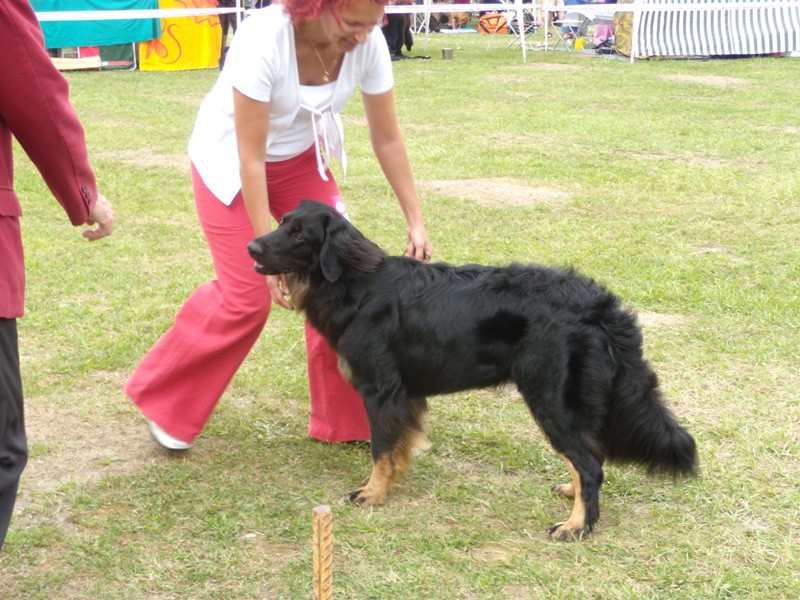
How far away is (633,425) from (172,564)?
175 cm

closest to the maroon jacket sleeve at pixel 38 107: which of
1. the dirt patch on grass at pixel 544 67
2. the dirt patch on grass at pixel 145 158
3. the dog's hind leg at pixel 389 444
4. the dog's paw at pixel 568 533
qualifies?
the dog's hind leg at pixel 389 444

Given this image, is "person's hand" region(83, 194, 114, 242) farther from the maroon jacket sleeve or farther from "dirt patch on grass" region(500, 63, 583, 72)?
"dirt patch on grass" region(500, 63, 583, 72)

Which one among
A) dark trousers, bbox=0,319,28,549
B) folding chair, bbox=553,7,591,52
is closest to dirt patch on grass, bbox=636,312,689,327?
dark trousers, bbox=0,319,28,549

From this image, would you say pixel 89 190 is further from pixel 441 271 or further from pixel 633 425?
pixel 633 425

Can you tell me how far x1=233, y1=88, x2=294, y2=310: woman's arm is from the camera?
3428 millimetres

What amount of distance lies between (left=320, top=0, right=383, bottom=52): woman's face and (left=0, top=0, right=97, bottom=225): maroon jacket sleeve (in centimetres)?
125

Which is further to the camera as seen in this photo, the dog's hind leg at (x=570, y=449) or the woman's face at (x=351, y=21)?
the dog's hind leg at (x=570, y=449)

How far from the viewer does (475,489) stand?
3.86m

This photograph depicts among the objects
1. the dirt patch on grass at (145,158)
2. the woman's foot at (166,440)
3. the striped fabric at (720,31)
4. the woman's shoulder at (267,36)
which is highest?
the striped fabric at (720,31)

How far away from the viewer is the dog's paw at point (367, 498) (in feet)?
12.3

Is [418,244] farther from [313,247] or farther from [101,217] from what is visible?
[101,217]

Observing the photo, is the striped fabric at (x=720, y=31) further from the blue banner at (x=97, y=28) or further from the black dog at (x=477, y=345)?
the black dog at (x=477, y=345)

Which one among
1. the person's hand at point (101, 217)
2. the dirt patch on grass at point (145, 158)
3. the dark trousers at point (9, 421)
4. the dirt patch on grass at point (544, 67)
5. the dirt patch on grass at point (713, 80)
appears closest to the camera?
the dark trousers at point (9, 421)

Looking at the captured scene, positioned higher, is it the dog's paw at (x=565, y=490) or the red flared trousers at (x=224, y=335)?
the red flared trousers at (x=224, y=335)
